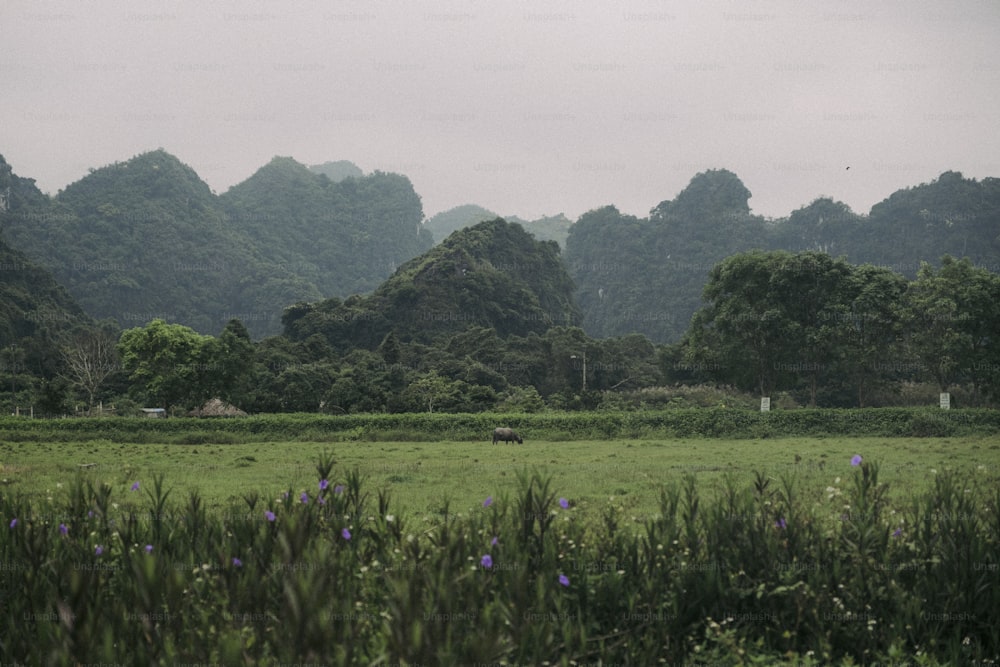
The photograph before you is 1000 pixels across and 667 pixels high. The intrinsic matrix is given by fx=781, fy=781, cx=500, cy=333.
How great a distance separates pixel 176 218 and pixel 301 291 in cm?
2710

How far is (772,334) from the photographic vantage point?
159 feet

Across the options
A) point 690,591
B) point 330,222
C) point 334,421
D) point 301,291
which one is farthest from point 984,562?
point 330,222

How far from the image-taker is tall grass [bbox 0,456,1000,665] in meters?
4.48

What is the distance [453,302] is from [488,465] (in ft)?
219

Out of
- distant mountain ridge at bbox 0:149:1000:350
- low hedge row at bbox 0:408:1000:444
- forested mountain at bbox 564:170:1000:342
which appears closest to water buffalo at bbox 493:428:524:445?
low hedge row at bbox 0:408:1000:444

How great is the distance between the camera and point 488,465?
72.7 ft

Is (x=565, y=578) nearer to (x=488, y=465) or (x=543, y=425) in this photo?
(x=488, y=465)

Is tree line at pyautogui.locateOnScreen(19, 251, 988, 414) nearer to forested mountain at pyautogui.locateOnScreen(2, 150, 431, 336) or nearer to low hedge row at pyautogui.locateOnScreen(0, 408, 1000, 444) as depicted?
low hedge row at pyautogui.locateOnScreen(0, 408, 1000, 444)

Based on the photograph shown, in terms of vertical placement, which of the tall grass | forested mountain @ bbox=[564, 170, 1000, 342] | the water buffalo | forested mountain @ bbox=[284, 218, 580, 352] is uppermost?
forested mountain @ bbox=[564, 170, 1000, 342]

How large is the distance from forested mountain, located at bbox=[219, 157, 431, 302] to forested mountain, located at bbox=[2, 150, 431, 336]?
264 mm

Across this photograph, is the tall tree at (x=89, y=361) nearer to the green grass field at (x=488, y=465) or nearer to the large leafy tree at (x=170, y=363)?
the large leafy tree at (x=170, y=363)

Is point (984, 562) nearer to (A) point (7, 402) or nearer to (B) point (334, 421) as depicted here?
(B) point (334, 421)

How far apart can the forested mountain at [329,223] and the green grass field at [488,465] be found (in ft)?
391

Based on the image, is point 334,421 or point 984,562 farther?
point 334,421
